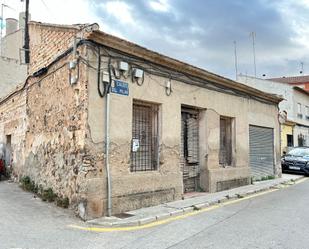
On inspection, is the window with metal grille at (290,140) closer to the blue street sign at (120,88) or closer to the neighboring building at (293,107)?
the neighboring building at (293,107)

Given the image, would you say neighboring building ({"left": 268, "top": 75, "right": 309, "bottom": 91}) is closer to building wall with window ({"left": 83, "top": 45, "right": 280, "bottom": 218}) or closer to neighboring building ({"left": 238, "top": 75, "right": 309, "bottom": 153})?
neighboring building ({"left": 238, "top": 75, "right": 309, "bottom": 153})

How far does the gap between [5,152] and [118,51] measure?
847 centimetres

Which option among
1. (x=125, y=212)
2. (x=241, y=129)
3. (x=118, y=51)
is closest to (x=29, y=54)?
(x=118, y=51)

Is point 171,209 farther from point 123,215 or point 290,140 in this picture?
point 290,140

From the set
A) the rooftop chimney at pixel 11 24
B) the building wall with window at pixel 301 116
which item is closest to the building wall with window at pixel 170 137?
the rooftop chimney at pixel 11 24

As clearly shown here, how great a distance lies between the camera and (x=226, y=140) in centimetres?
1330

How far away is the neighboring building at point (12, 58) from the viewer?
61.7 feet

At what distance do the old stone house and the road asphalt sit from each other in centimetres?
80

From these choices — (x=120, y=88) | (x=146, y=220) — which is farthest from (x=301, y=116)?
(x=146, y=220)

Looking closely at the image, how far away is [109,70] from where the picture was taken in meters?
8.07

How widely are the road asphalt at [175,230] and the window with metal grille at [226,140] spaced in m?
3.79

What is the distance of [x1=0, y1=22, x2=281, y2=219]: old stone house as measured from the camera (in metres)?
7.73

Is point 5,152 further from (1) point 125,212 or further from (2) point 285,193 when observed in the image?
(2) point 285,193

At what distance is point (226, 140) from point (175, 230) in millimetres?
7107
